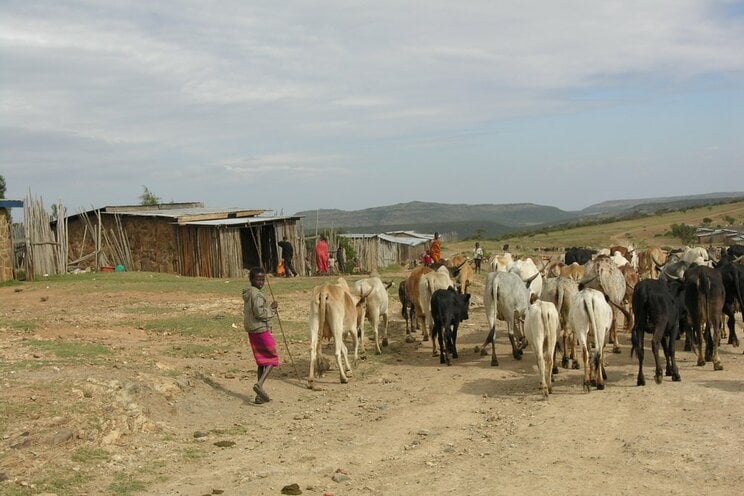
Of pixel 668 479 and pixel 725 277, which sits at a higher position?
pixel 725 277

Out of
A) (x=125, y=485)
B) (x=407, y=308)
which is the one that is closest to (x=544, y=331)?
(x=125, y=485)

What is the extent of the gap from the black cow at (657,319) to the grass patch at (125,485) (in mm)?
7244

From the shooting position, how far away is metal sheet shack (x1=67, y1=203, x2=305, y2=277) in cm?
3006

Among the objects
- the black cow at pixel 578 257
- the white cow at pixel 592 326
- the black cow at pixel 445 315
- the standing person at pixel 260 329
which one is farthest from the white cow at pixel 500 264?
the standing person at pixel 260 329

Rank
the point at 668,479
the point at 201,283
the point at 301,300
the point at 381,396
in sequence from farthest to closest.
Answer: the point at 201,283, the point at 301,300, the point at 381,396, the point at 668,479

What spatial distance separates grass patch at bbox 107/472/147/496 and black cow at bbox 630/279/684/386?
7.24m

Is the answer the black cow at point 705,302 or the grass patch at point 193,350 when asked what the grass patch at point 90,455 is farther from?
the black cow at point 705,302

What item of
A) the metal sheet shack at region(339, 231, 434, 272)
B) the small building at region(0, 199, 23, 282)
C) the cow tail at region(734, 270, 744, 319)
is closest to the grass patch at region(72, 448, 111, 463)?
the cow tail at region(734, 270, 744, 319)

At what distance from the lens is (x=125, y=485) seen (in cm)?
789

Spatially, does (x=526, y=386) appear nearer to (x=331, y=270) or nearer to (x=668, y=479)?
(x=668, y=479)

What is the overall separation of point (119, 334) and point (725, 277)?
11632 millimetres

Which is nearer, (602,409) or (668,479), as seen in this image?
(668,479)

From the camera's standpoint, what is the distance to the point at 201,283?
25.3 metres

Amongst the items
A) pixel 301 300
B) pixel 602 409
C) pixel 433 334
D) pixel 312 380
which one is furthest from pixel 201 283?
pixel 602 409
